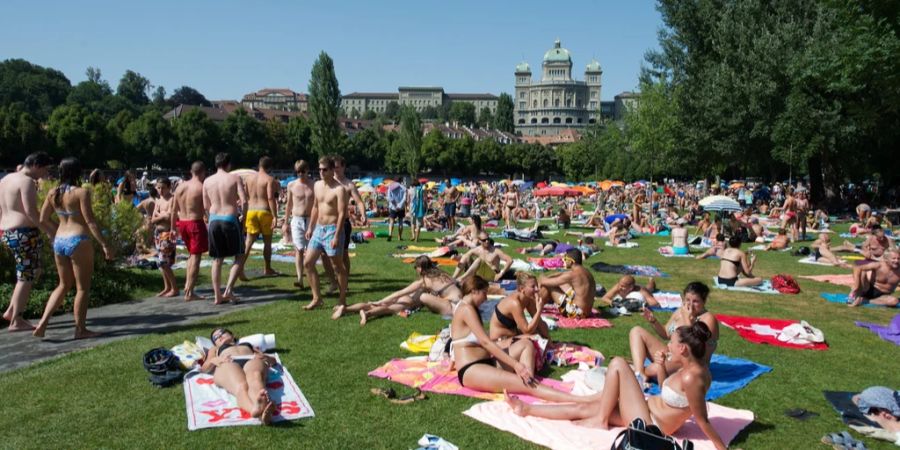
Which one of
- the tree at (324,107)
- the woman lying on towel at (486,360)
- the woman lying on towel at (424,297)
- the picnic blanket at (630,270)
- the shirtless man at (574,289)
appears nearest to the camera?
the woman lying on towel at (486,360)

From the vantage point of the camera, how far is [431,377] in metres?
5.59

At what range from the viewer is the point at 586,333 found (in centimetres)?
734

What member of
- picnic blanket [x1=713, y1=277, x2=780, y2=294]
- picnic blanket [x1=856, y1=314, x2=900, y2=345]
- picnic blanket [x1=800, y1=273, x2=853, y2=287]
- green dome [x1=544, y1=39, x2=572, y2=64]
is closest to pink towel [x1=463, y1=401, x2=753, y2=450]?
picnic blanket [x1=856, y1=314, x2=900, y2=345]

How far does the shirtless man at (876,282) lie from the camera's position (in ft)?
30.7

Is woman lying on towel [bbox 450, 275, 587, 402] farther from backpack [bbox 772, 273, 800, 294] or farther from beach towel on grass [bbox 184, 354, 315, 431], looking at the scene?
backpack [bbox 772, 273, 800, 294]

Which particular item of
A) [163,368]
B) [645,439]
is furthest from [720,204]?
[163,368]

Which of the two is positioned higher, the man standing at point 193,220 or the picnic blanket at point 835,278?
the man standing at point 193,220

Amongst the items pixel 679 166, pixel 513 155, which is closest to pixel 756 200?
pixel 679 166

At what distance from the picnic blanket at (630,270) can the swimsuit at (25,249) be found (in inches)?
361

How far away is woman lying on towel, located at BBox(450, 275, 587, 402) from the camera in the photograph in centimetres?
517

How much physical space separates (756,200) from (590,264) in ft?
80.1

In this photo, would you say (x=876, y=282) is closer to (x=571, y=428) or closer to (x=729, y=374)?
(x=729, y=374)

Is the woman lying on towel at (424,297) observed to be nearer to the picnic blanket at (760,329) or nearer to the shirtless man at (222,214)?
the shirtless man at (222,214)

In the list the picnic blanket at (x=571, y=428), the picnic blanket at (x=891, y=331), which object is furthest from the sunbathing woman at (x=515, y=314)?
the picnic blanket at (x=891, y=331)
